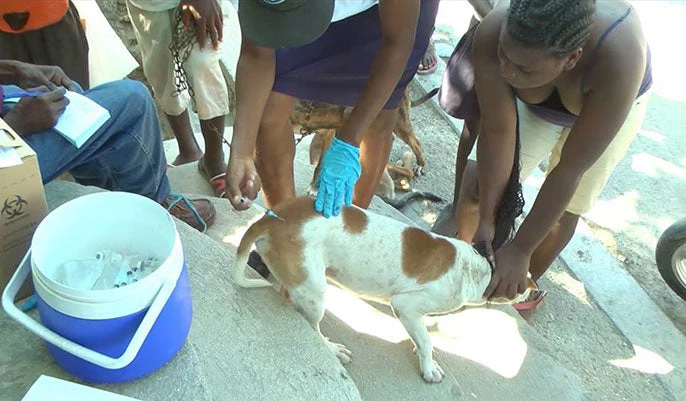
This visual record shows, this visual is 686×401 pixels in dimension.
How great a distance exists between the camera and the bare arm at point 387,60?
7.45 feet

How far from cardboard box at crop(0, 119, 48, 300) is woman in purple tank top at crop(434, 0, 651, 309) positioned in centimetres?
147

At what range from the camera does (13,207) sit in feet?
5.84

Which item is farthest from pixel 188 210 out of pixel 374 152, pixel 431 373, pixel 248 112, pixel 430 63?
pixel 430 63

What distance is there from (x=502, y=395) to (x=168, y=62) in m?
2.46

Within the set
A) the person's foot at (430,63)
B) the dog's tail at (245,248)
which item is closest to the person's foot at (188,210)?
the dog's tail at (245,248)

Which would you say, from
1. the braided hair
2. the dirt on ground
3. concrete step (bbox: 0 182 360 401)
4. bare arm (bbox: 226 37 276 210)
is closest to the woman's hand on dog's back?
bare arm (bbox: 226 37 276 210)

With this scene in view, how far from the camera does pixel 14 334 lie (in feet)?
5.93

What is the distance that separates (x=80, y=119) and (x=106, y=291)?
3.70ft

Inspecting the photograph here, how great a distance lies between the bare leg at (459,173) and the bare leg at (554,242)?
18.2 inches

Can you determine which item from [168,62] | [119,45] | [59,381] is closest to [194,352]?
[59,381]

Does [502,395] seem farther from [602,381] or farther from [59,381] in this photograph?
[59,381]

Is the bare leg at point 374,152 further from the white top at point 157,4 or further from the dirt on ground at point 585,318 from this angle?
the white top at point 157,4

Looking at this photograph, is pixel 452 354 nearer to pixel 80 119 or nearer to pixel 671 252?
pixel 671 252

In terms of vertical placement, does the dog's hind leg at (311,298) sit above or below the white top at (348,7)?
below
